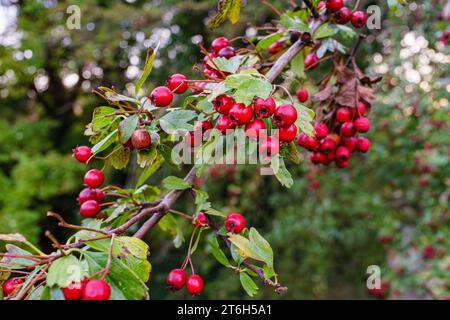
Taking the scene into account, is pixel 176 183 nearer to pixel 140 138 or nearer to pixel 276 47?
pixel 140 138

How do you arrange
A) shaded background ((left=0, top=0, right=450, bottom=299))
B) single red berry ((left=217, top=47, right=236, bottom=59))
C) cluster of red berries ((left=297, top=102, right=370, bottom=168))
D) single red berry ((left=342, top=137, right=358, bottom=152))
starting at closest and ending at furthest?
1. single red berry ((left=217, top=47, right=236, bottom=59))
2. cluster of red berries ((left=297, top=102, right=370, bottom=168))
3. single red berry ((left=342, top=137, right=358, bottom=152))
4. shaded background ((left=0, top=0, right=450, bottom=299))

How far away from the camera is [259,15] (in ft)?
11.7

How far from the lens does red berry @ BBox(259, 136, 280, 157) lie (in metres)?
0.77

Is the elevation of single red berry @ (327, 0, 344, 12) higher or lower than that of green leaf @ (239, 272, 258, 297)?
higher

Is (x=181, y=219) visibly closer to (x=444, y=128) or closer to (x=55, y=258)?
(x=444, y=128)

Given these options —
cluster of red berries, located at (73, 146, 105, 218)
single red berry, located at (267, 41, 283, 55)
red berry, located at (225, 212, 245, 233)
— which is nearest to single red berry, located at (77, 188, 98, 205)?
cluster of red berries, located at (73, 146, 105, 218)

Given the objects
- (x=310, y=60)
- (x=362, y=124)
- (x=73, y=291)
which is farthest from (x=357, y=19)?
(x=73, y=291)

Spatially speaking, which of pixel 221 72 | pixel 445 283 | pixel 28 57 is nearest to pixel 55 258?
pixel 221 72

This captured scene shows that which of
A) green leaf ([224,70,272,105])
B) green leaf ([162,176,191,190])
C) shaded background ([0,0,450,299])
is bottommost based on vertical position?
shaded background ([0,0,450,299])

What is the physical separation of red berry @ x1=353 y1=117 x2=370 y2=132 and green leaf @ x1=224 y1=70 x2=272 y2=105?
46 centimetres

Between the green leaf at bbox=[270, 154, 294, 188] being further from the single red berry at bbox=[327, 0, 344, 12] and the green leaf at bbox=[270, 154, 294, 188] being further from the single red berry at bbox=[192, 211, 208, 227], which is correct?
the single red berry at bbox=[327, 0, 344, 12]

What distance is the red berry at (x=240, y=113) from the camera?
751 millimetres
